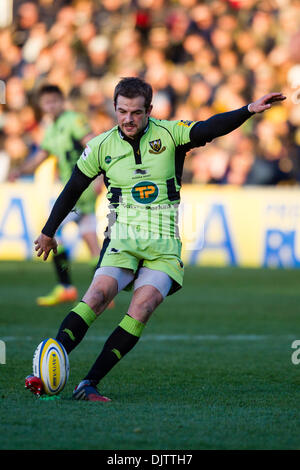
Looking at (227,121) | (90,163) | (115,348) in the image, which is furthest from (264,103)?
(115,348)

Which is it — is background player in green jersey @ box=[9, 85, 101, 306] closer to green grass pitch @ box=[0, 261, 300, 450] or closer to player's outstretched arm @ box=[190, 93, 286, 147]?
green grass pitch @ box=[0, 261, 300, 450]

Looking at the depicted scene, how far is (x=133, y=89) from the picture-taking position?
5.27 m

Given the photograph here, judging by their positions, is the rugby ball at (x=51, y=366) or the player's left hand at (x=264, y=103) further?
the player's left hand at (x=264, y=103)

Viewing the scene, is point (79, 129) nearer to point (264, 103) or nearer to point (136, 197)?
point (136, 197)

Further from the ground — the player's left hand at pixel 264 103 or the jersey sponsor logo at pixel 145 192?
the player's left hand at pixel 264 103

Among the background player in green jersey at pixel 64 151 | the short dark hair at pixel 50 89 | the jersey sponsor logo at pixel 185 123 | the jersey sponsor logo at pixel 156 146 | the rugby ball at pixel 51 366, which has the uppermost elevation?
the short dark hair at pixel 50 89

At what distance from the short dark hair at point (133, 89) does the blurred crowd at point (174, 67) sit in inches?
438

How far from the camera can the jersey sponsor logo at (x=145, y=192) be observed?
5.44 metres

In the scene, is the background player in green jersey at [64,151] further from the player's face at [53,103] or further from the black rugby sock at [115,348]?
the black rugby sock at [115,348]

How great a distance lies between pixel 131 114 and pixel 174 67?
12.7 m

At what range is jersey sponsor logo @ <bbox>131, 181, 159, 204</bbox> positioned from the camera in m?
5.44

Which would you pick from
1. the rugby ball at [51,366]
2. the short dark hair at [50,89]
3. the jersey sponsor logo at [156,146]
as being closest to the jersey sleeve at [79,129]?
the short dark hair at [50,89]

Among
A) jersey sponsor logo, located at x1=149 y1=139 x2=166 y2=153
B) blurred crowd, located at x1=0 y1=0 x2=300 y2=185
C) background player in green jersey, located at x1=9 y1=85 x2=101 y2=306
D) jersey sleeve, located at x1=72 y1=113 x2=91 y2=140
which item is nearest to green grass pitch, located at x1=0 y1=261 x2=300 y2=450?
background player in green jersey, located at x1=9 y1=85 x2=101 y2=306

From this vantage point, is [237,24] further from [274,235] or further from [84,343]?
[84,343]
